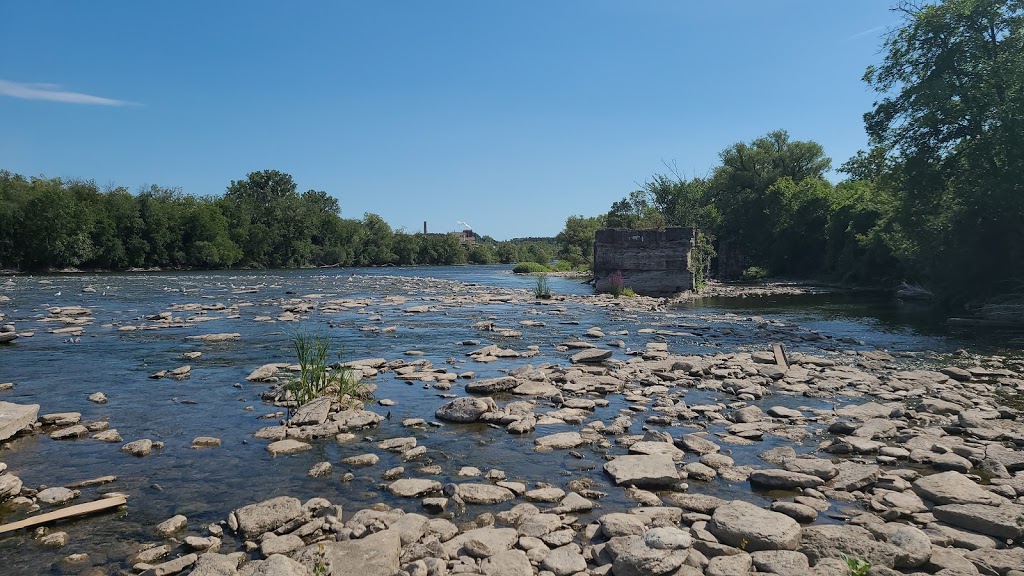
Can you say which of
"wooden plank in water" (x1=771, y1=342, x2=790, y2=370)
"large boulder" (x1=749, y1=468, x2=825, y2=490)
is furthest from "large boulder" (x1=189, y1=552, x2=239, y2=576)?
"wooden plank in water" (x1=771, y1=342, x2=790, y2=370)

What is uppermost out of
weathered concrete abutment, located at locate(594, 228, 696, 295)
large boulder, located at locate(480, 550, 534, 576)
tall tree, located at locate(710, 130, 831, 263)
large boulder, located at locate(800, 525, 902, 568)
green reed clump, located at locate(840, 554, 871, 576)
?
tall tree, located at locate(710, 130, 831, 263)

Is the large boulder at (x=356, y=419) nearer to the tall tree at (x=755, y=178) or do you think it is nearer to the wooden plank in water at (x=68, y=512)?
the wooden plank in water at (x=68, y=512)

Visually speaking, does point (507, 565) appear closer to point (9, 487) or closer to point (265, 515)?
point (265, 515)

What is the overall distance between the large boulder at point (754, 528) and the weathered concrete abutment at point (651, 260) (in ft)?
102

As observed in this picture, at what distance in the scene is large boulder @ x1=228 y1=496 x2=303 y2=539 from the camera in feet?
17.6

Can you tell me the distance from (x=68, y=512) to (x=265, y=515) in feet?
5.84

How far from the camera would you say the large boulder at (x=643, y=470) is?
6.50 meters

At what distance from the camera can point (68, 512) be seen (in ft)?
18.2

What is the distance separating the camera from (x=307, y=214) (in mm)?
98375

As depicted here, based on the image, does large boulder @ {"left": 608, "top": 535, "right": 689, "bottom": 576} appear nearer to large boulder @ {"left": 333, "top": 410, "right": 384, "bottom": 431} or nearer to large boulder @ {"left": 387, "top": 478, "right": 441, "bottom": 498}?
large boulder @ {"left": 387, "top": 478, "right": 441, "bottom": 498}

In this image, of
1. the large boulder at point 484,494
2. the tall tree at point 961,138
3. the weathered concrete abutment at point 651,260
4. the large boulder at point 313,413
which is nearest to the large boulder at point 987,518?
the large boulder at point 484,494

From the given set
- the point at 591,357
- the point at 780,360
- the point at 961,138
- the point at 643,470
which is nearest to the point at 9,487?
the point at 643,470

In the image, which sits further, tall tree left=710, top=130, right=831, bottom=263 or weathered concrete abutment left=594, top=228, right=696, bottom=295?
tall tree left=710, top=130, right=831, bottom=263

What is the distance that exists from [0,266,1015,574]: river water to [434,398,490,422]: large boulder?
0.34 m
